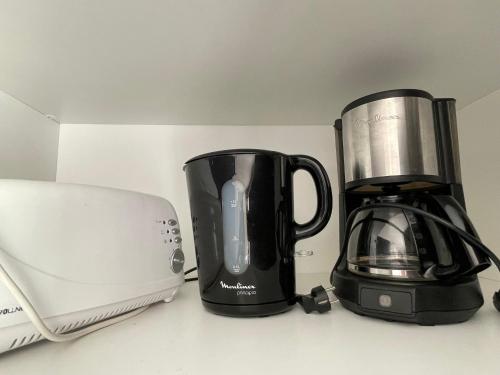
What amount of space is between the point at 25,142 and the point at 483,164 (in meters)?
1.07

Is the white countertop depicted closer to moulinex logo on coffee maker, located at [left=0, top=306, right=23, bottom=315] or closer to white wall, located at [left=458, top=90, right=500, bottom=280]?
moulinex logo on coffee maker, located at [left=0, top=306, right=23, bottom=315]

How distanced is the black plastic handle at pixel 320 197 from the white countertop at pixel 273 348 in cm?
13

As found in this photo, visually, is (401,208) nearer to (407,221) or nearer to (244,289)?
(407,221)

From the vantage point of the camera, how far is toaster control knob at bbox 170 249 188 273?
0.59 metres

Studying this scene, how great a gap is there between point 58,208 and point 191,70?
38 centimetres

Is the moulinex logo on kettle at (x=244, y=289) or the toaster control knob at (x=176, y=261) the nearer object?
the moulinex logo on kettle at (x=244, y=289)

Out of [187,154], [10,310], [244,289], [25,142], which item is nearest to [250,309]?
[244,289]

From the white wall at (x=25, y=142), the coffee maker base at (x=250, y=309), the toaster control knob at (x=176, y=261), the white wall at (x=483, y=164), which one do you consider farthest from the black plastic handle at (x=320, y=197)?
the white wall at (x=25, y=142)

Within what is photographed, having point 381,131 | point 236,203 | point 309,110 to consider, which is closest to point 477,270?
point 381,131

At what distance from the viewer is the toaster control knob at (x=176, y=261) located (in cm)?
59

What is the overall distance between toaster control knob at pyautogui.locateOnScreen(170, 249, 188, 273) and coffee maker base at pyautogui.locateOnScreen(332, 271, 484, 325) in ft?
1.08

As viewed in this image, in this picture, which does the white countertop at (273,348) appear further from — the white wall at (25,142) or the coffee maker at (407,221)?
the white wall at (25,142)

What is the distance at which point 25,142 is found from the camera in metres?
0.74

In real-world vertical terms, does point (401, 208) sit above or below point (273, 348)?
above
